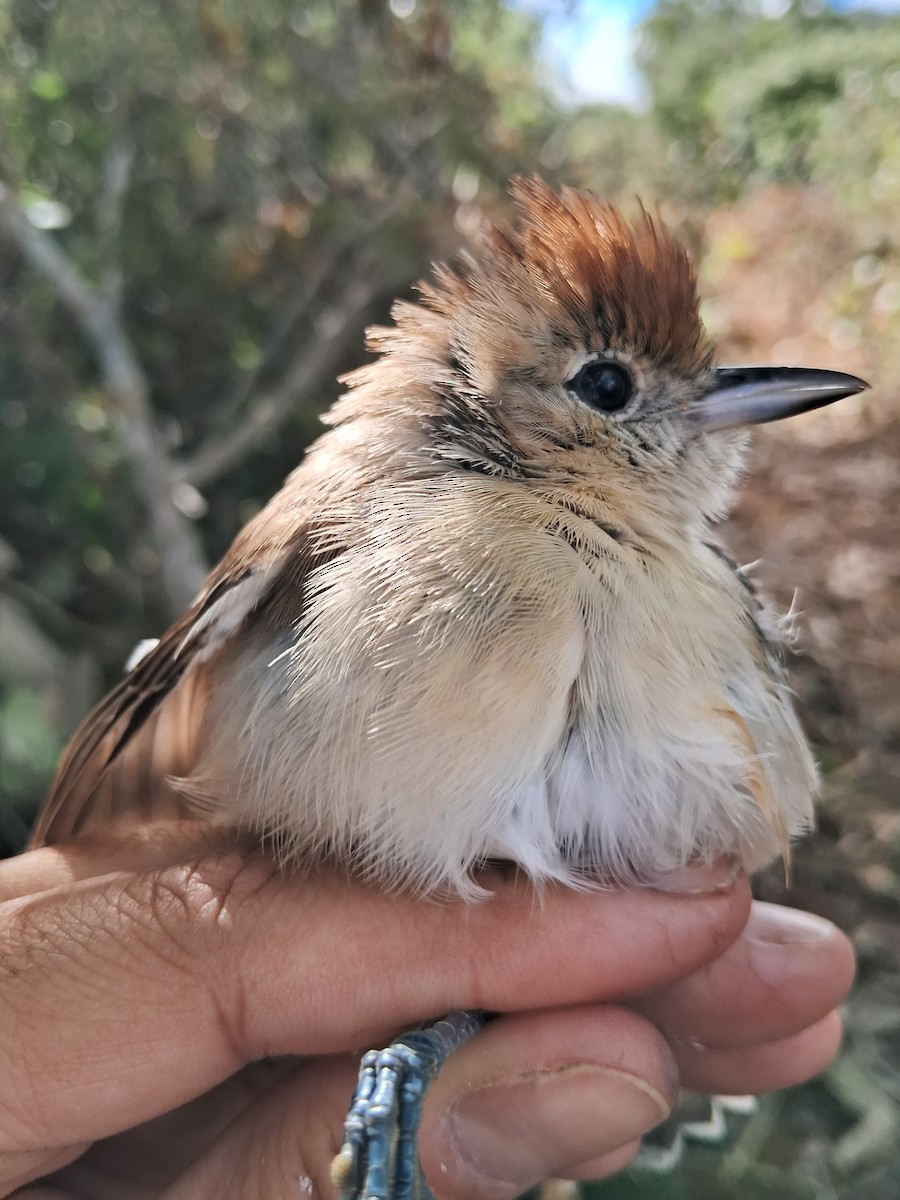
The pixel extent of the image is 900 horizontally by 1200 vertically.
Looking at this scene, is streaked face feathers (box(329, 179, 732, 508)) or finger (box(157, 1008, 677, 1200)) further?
streaked face feathers (box(329, 179, 732, 508))

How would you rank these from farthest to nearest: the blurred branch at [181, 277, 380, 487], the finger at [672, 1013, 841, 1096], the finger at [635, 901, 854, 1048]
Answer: the blurred branch at [181, 277, 380, 487] → the finger at [672, 1013, 841, 1096] → the finger at [635, 901, 854, 1048]

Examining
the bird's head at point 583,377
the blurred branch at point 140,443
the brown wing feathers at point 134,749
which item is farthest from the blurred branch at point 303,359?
the bird's head at point 583,377

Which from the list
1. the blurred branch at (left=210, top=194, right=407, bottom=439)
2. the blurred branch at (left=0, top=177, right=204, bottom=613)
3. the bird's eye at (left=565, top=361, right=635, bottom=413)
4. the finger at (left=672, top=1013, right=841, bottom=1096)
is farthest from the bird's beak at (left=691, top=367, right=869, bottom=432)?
the blurred branch at (left=210, top=194, right=407, bottom=439)

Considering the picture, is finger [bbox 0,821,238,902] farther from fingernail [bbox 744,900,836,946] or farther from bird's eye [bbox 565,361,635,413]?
fingernail [bbox 744,900,836,946]

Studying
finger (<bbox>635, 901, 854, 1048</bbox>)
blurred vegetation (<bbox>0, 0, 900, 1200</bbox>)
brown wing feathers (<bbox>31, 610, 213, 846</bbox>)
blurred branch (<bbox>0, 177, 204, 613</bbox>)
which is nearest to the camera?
brown wing feathers (<bbox>31, 610, 213, 846</bbox>)

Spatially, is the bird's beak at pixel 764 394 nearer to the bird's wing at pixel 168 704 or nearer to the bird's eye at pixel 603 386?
the bird's eye at pixel 603 386

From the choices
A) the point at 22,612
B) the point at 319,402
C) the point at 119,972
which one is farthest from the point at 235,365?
the point at 119,972

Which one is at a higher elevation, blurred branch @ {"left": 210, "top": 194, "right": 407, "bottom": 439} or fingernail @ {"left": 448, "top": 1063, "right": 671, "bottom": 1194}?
blurred branch @ {"left": 210, "top": 194, "right": 407, "bottom": 439}

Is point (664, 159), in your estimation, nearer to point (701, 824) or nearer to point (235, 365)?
point (235, 365)
